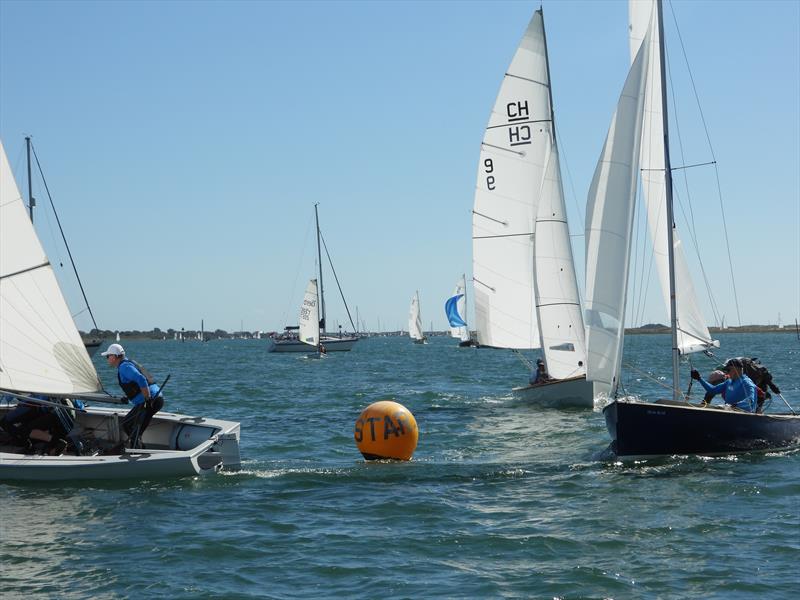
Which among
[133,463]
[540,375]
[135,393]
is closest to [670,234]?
[135,393]

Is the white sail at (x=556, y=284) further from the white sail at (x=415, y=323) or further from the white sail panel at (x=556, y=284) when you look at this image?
the white sail at (x=415, y=323)

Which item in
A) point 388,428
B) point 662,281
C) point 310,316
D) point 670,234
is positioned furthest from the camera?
point 310,316

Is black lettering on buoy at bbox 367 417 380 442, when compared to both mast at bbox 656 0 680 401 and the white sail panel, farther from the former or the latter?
the white sail panel

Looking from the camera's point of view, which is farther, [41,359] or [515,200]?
[515,200]

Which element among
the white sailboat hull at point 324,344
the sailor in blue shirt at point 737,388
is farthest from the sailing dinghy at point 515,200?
the white sailboat hull at point 324,344

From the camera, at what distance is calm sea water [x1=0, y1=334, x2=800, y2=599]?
28.3ft

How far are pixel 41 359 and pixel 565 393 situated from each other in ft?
44.6

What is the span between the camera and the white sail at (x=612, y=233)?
49.2 feet

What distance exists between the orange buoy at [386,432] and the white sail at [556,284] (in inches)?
387

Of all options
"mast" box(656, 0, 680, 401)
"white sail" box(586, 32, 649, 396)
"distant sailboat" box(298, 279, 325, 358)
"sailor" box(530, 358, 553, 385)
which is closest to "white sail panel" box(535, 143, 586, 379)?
"sailor" box(530, 358, 553, 385)

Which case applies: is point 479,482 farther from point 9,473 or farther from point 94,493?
point 9,473

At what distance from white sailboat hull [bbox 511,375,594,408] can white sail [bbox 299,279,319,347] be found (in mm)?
50933

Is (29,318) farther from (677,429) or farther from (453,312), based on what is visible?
(453,312)

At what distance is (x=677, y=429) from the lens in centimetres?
1405
